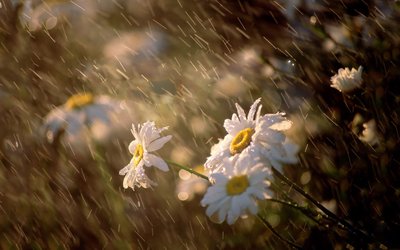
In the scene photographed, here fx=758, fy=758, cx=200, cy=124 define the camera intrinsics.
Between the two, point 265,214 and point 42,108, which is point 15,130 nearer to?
point 42,108

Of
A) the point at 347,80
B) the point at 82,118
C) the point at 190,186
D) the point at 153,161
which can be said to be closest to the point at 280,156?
the point at 153,161

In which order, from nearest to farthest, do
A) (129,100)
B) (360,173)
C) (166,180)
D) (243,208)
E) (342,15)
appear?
(243,208), (360,173), (342,15), (166,180), (129,100)

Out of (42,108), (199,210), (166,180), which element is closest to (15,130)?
(42,108)

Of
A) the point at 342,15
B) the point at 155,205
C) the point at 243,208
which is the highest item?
the point at 243,208

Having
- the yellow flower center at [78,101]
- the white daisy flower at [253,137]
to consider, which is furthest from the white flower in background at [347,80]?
the yellow flower center at [78,101]

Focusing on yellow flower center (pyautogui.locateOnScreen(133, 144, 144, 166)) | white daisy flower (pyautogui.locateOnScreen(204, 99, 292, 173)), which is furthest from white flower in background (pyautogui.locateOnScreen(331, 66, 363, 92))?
yellow flower center (pyautogui.locateOnScreen(133, 144, 144, 166))

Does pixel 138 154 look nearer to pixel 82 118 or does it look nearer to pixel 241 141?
pixel 241 141

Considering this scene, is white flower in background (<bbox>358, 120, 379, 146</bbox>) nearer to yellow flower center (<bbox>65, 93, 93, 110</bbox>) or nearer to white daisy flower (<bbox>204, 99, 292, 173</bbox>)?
white daisy flower (<bbox>204, 99, 292, 173</bbox>)

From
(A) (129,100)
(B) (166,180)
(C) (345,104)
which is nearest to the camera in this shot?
(C) (345,104)
